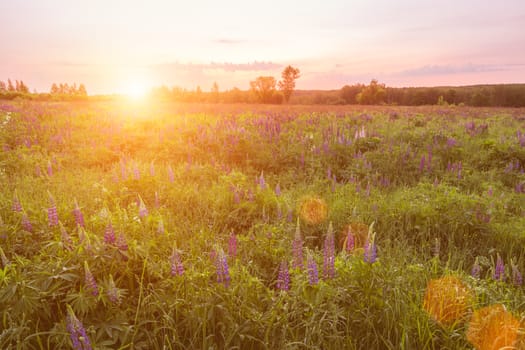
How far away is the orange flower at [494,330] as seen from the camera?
1888 millimetres

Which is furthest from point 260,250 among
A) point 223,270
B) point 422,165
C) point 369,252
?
point 422,165

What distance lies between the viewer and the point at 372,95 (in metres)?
54.1

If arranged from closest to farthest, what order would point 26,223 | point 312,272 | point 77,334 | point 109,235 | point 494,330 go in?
1. point 77,334
2. point 494,330
3. point 312,272
4. point 109,235
5. point 26,223

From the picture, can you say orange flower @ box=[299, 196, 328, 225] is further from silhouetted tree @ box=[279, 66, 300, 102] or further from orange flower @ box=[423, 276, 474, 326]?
silhouetted tree @ box=[279, 66, 300, 102]

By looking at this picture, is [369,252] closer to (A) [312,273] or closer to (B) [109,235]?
(A) [312,273]

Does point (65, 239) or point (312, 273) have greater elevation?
point (65, 239)

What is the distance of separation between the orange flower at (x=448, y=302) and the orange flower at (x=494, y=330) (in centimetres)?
11

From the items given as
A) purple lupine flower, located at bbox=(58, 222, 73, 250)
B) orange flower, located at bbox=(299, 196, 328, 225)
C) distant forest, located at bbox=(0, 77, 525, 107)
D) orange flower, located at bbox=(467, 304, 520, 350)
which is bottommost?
orange flower, located at bbox=(299, 196, 328, 225)

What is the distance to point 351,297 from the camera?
2262 mm

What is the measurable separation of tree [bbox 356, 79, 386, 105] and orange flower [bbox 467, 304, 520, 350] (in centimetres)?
5468

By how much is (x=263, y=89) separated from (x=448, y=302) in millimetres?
Answer: 60553

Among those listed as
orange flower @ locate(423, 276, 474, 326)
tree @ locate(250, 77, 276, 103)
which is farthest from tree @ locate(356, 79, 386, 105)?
orange flower @ locate(423, 276, 474, 326)

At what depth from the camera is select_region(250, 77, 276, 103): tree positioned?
60000 millimetres

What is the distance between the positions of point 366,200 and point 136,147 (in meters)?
6.41
